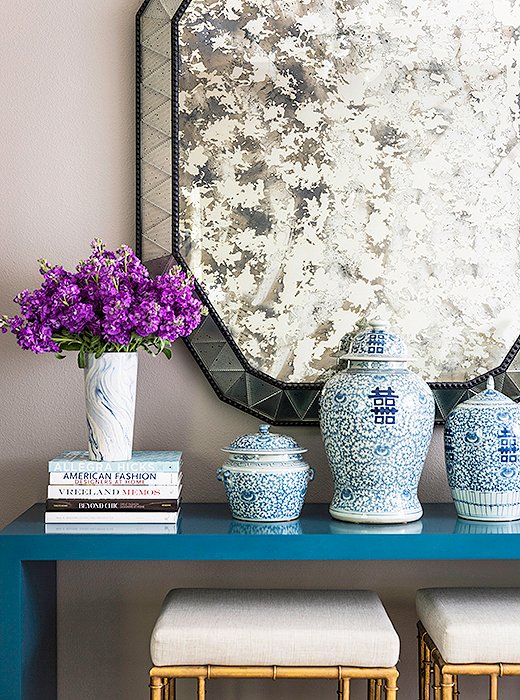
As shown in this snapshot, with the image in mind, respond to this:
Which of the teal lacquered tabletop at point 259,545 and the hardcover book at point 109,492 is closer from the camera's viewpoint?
the teal lacquered tabletop at point 259,545

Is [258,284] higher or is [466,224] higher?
[466,224]

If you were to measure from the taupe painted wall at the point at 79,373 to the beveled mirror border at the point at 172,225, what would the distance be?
0.04 metres

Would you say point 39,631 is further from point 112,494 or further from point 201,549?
point 201,549

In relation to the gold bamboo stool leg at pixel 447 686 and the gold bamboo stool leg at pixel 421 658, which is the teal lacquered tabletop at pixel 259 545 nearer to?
the gold bamboo stool leg at pixel 447 686

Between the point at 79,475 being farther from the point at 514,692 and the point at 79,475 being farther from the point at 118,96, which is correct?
the point at 514,692

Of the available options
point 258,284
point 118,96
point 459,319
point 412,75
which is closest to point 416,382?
point 459,319

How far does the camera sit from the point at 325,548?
6.04 ft

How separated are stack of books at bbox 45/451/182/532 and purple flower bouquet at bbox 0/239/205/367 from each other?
25cm

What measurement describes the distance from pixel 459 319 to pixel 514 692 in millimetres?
942

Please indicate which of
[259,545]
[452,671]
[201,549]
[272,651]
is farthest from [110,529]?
[452,671]

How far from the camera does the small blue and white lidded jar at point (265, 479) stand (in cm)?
195

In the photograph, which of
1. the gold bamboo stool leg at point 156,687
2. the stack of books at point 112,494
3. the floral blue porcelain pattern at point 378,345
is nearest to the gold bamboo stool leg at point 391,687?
the gold bamboo stool leg at point 156,687

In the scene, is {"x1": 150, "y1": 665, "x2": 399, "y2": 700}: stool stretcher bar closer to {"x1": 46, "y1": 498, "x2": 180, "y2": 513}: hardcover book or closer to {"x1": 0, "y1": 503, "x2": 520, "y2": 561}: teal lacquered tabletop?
{"x1": 0, "y1": 503, "x2": 520, "y2": 561}: teal lacquered tabletop

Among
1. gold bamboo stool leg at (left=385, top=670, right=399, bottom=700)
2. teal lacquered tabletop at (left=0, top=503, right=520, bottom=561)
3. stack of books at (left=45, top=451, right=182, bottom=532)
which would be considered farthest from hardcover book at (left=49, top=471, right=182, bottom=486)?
gold bamboo stool leg at (left=385, top=670, right=399, bottom=700)
